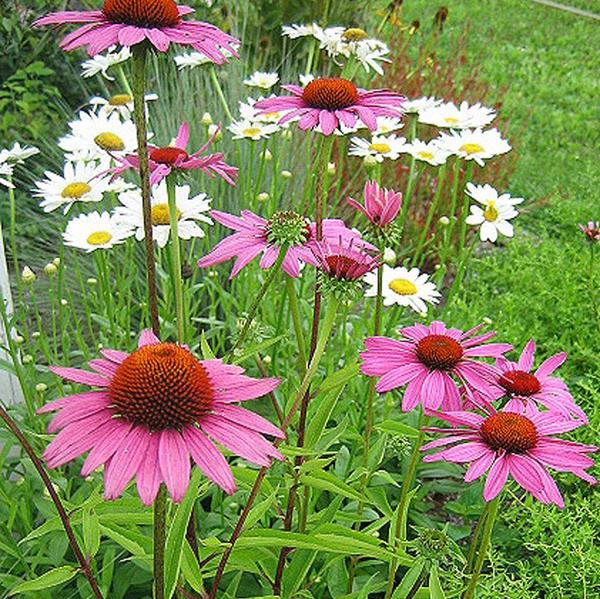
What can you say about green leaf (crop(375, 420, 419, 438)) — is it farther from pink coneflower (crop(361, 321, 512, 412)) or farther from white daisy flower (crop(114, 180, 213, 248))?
white daisy flower (crop(114, 180, 213, 248))

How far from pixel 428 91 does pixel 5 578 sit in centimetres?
288

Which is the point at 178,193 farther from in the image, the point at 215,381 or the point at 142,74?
Answer: the point at 215,381

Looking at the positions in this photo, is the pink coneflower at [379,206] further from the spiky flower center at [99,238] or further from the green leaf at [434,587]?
the spiky flower center at [99,238]

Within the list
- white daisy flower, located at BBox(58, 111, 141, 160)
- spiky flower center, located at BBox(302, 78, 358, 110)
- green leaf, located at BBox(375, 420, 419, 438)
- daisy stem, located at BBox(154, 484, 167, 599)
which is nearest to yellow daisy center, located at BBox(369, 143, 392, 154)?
white daisy flower, located at BBox(58, 111, 141, 160)

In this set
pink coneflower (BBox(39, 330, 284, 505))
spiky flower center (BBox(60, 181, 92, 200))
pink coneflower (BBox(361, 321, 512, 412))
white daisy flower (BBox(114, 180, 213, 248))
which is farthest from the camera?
Result: spiky flower center (BBox(60, 181, 92, 200))

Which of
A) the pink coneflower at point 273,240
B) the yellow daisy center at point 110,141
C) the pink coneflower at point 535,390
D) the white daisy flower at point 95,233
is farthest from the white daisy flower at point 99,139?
the pink coneflower at point 535,390

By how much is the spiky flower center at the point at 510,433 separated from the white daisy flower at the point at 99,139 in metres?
0.91

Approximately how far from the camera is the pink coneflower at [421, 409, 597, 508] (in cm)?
87

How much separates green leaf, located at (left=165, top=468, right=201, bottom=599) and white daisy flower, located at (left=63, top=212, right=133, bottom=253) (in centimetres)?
61

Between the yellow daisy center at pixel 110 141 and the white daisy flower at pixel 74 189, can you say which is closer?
the white daisy flower at pixel 74 189

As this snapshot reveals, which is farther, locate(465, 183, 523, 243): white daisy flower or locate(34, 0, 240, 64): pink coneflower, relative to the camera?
locate(465, 183, 523, 243): white daisy flower

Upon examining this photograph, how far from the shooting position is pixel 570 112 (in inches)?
206

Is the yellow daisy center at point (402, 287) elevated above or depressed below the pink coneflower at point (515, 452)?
→ below

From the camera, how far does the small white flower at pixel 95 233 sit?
1414mm
